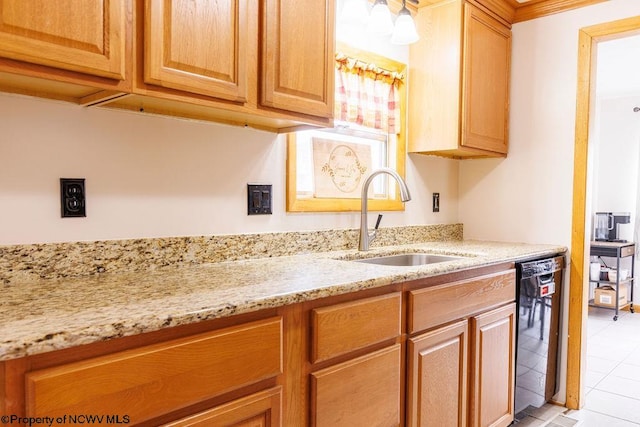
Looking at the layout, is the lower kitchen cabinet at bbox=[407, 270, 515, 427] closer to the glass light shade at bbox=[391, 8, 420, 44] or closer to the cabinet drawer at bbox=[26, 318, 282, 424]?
the cabinet drawer at bbox=[26, 318, 282, 424]

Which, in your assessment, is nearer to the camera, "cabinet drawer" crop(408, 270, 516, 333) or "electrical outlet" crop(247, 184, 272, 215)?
"cabinet drawer" crop(408, 270, 516, 333)

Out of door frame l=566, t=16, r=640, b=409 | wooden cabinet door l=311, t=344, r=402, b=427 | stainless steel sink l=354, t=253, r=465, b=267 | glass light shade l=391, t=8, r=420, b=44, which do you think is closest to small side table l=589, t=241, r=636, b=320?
door frame l=566, t=16, r=640, b=409

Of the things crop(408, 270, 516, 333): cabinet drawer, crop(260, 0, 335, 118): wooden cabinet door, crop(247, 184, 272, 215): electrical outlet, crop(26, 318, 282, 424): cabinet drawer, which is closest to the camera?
crop(26, 318, 282, 424): cabinet drawer

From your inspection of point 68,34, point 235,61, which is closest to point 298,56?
point 235,61

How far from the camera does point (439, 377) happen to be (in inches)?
66.9

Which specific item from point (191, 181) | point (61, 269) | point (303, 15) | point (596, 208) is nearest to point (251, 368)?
point (61, 269)

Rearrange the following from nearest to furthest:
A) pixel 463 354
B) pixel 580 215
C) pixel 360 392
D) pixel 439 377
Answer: pixel 360 392 → pixel 439 377 → pixel 463 354 → pixel 580 215

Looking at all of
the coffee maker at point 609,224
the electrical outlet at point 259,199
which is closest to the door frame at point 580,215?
the electrical outlet at point 259,199

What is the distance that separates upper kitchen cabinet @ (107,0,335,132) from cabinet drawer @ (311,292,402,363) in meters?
0.66

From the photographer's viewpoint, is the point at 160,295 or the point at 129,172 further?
the point at 129,172

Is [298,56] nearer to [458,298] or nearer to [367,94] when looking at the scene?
[367,94]

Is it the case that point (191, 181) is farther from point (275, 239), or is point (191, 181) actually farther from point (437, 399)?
point (437, 399)

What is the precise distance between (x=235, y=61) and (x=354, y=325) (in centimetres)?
85

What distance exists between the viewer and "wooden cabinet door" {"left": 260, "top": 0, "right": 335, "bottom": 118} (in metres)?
1.44
